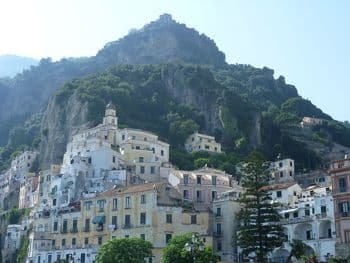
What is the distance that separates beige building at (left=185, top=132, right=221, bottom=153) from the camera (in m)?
114

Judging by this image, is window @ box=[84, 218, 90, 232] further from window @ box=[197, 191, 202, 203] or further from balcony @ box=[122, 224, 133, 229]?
window @ box=[197, 191, 202, 203]

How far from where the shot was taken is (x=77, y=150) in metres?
98.2

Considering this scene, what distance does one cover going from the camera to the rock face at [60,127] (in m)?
120

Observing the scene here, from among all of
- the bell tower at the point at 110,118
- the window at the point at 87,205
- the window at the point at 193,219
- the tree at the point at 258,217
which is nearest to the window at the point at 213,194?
the window at the point at 193,219

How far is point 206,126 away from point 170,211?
6108 cm

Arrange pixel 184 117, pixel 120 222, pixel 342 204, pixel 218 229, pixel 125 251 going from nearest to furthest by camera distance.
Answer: pixel 342 204 < pixel 125 251 < pixel 120 222 < pixel 218 229 < pixel 184 117

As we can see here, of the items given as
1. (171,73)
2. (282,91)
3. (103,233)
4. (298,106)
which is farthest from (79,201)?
(282,91)

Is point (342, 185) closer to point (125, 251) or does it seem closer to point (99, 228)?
point (125, 251)

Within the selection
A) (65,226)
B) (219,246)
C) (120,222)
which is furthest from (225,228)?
(65,226)

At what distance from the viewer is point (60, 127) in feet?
421

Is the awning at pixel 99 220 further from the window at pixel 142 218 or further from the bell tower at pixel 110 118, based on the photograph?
the bell tower at pixel 110 118

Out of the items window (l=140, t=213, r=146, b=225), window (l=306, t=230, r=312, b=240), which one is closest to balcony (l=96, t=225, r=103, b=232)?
window (l=140, t=213, r=146, b=225)

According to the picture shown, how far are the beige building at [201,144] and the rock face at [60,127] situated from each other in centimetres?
2057

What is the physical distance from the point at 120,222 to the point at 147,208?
4315mm
